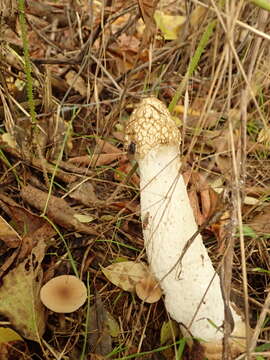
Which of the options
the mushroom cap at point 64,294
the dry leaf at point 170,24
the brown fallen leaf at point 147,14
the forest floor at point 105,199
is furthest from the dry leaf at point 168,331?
the dry leaf at point 170,24

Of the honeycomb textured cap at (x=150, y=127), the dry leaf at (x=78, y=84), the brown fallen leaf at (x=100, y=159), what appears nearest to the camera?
the honeycomb textured cap at (x=150, y=127)

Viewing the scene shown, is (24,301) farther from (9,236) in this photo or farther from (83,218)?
(83,218)

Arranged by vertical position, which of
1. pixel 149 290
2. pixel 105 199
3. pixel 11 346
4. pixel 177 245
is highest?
pixel 105 199

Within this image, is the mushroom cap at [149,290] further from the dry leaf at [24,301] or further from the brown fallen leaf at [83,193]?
the brown fallen leaf at [83,193]

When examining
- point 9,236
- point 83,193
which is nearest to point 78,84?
point 83,193

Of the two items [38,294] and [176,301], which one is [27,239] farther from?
[176,301]
